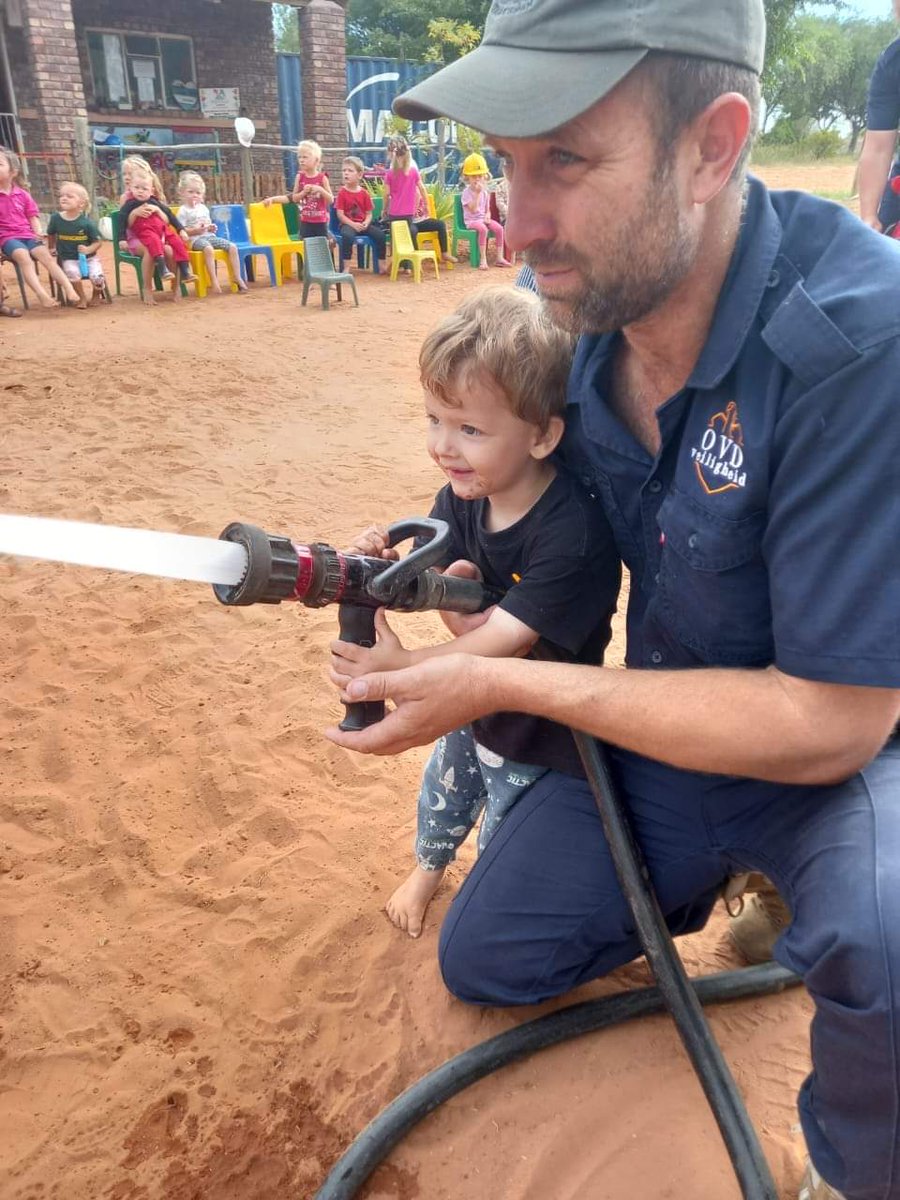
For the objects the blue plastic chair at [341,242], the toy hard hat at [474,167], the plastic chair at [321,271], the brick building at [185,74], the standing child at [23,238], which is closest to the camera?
the standing child at [23,238]

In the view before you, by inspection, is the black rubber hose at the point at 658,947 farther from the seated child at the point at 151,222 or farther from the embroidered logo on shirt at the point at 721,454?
the seated child at the point at 151,222

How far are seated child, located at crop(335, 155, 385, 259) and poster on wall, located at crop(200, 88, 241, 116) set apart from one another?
7.31 metres

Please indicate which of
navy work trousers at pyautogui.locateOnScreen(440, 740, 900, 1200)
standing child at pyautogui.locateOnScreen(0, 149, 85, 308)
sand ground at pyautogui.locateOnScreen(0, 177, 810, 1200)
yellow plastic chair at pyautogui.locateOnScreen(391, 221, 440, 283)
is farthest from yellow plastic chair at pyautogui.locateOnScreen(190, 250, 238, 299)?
navy work trousers at pyautogui.locateOnScreen(440, 740, 900, 1200)

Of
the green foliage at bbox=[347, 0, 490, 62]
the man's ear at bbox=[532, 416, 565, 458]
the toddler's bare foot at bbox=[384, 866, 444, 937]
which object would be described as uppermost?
the green foliage at bbox=[347, 0, 490, 62]

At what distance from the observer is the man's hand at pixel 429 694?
1793 millimetres

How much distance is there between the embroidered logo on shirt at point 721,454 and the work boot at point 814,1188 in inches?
49.6

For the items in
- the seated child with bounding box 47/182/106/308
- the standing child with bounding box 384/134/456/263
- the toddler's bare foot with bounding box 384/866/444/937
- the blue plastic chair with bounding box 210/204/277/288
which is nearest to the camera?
the toddler's bare foot with bounding box 384/866/444/937

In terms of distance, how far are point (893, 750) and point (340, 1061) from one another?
1413mm

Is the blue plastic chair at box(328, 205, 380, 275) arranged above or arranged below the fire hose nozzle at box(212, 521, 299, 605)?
below

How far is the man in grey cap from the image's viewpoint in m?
1.45

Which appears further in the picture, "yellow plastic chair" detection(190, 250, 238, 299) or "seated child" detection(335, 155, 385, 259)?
"seated child" detection(335, 155, 385, 259)

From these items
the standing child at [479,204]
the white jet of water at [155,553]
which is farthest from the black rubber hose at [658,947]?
the standing child at [479,204]

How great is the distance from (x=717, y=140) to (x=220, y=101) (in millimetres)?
20113

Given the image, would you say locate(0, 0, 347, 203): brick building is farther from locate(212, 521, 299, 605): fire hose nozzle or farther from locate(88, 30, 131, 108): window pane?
locate(212, 521, 299, 605): fire hose nozzle
